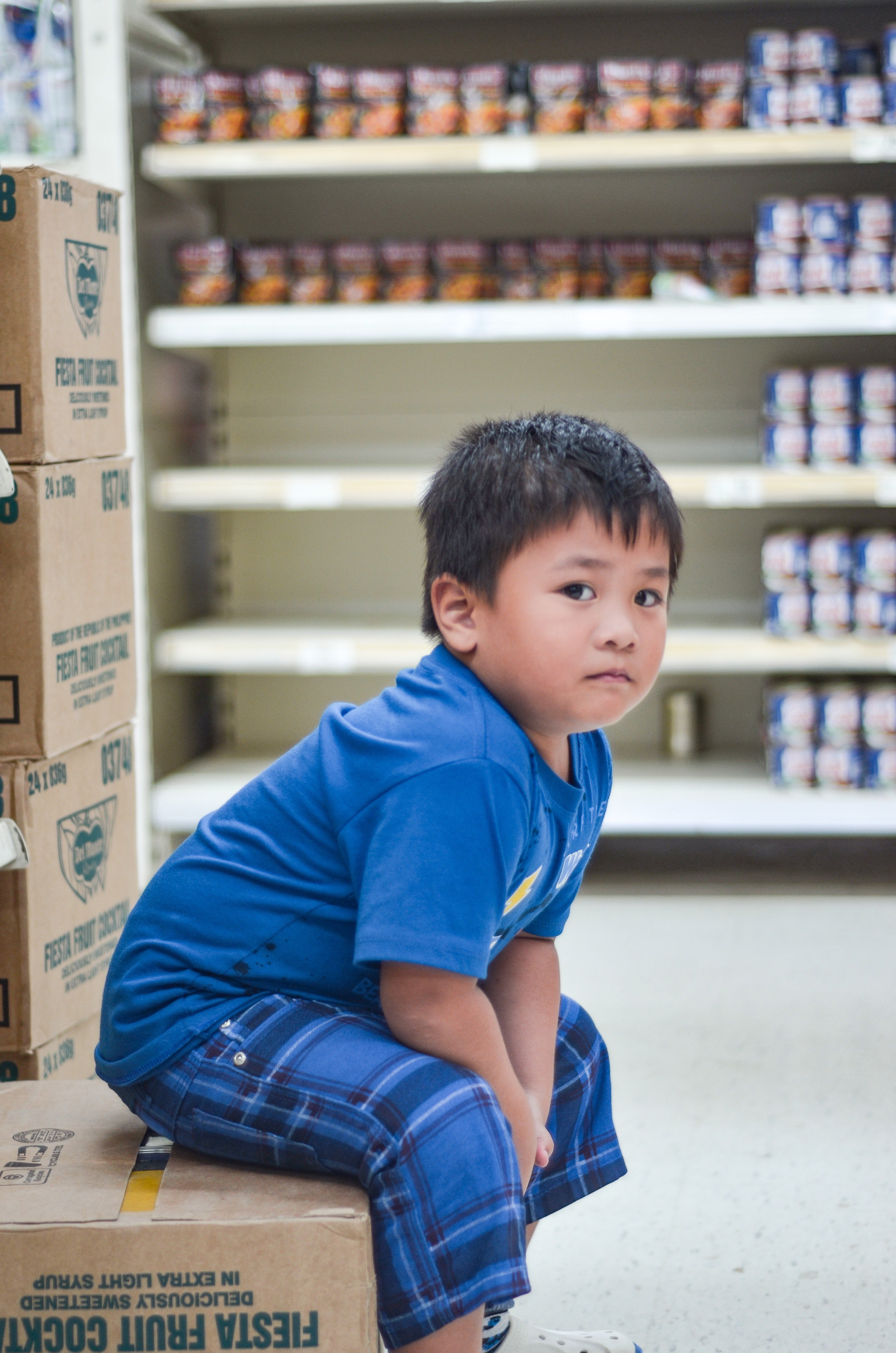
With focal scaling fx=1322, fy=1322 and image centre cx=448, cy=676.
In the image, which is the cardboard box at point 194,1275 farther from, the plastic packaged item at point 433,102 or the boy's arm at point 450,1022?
the plastic packaged item at point 433,102

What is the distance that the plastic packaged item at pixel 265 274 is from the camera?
2818 mm

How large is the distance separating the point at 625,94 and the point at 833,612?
44.9 inches

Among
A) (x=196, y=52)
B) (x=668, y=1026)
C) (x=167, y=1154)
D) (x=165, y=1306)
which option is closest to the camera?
(x=165, y=1306)

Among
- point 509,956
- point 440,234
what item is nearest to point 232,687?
point 440,234

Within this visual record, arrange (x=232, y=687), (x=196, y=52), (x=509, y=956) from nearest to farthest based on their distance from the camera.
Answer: (x=509, y=956) → (x=196, y=52) → (x=232, y=687)

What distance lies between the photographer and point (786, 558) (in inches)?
108

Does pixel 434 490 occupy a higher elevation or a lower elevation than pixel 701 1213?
higher

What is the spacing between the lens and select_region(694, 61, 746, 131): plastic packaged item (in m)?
2.69

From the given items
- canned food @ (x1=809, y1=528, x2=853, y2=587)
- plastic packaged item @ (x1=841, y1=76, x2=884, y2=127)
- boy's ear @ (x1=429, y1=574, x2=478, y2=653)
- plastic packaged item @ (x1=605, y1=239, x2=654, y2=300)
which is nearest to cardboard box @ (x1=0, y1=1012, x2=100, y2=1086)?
boy's ear @ (x1=429, y1=574, x2=478, y2=653)

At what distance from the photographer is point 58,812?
4.60 ft

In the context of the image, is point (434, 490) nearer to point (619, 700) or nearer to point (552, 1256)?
point (619, 700)

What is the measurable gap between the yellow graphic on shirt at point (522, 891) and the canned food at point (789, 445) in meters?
1.95

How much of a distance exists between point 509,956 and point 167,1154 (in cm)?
32

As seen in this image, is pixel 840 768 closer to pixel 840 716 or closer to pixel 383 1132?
pixel 840 716
